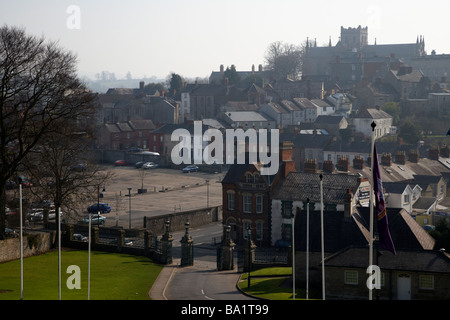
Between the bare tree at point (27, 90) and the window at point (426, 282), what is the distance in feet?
84.2

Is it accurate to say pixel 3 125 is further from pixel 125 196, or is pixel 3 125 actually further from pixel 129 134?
pixel 129 134

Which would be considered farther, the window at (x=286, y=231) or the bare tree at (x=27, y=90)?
the window at (x=286, y=231)

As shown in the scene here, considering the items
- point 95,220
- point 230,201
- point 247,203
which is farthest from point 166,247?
point 95,220

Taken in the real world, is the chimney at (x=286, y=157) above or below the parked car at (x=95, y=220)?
above

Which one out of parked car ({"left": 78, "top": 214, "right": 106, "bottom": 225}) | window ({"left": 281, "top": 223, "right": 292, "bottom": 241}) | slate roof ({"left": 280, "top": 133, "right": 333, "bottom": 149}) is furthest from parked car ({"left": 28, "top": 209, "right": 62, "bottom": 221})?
slate roof ({"left": 280, "top": 133, "right": 333, "bottom": 149})

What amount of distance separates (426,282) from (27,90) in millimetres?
28740

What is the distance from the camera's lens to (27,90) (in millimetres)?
48312

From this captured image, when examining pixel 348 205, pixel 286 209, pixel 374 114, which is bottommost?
pixel 286 209

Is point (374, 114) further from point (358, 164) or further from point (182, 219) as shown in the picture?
point (182, 219)

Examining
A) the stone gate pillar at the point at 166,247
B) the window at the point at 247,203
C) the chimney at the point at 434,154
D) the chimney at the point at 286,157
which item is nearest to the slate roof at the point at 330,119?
the chimney at the point at 434,154

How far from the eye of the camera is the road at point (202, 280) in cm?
4100

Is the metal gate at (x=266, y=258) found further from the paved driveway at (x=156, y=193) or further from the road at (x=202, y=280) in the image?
the paved driveway at (x=156, y=193)

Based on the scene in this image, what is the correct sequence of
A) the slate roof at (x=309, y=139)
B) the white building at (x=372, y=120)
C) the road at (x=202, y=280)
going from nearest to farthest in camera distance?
the road at (x=202, y=280) → the slate roof at (x=309, y=139) → the white building at (x=372, y=120)

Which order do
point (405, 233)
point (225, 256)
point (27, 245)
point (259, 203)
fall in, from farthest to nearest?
point (259, 203)
point (27, 245)
point (225, 256)
point (405, 233)
